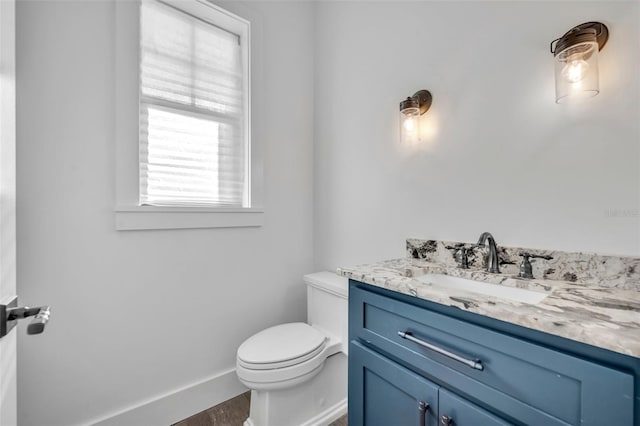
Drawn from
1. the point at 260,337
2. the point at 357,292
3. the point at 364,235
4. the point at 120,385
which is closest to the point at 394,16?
the point at 364,235

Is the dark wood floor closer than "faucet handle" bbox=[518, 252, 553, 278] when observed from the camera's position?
No

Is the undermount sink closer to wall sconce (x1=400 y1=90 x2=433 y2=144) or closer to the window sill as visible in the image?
wall sconce (x1=400 y1=90 x2=433 y2=144)

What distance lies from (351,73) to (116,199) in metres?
1.60

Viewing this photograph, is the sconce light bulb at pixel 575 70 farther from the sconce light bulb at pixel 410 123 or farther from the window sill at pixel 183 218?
the window sill at pixel 183 218

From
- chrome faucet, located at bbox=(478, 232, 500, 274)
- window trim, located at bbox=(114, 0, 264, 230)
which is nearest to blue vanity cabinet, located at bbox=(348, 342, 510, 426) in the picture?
chrome faucet, located at bbox=(478, 232, 500, 274)

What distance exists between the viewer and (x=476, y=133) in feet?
4.21

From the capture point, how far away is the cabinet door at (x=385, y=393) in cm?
85

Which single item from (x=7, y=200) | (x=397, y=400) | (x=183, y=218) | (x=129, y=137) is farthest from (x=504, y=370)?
(x=129, y=137)

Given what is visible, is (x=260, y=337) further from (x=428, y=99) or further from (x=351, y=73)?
(x=351, y=73)

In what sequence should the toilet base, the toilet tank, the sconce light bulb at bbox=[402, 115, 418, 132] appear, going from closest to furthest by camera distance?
the toilet base → the sconce light bulb at bbox=[402, 115, 418, 132] → the toilet tank

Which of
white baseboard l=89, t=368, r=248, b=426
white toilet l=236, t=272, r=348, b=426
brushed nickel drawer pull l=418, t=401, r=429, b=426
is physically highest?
brushed nickel drawer pull l=418, t=401, r=429, b=426

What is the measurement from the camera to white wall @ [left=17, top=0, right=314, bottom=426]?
125 centimetres

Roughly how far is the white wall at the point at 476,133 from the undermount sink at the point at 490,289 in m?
0.24

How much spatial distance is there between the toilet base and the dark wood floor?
0.30 feet
